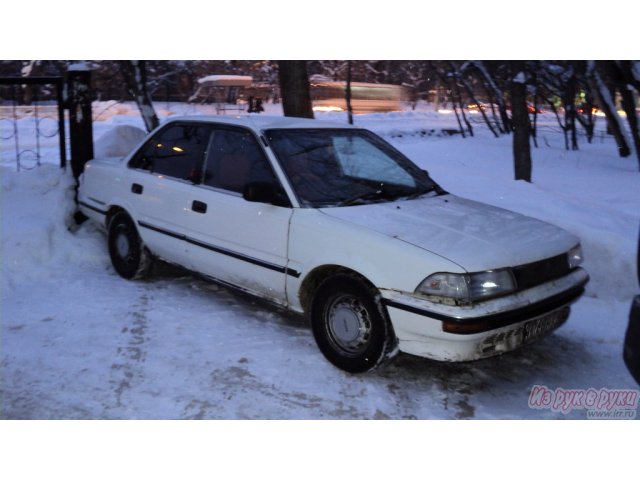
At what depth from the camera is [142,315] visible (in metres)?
4.73

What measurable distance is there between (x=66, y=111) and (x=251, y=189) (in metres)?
4.08

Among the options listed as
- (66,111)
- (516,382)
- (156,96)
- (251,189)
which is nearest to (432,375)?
(516,382)

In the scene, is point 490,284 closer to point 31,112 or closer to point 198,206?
point 198,206

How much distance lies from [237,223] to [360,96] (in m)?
17.7

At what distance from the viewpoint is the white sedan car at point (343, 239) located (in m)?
3.37

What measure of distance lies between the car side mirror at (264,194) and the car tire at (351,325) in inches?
25.8

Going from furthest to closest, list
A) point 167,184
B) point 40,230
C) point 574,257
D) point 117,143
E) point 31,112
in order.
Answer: point 31,112
point 117,143
point 40,230
point 167,184
point 574,257

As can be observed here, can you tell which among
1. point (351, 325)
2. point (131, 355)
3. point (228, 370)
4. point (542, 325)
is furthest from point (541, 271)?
point (131, 355)

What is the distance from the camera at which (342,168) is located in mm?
4473

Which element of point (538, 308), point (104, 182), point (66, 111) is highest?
point (66, 111)

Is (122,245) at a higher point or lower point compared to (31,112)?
lower

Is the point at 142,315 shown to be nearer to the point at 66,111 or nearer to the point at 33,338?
the point at 33,338

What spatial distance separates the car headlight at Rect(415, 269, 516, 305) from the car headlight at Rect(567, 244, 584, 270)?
779mm

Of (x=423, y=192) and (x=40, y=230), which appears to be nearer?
(x=423, y=192)
